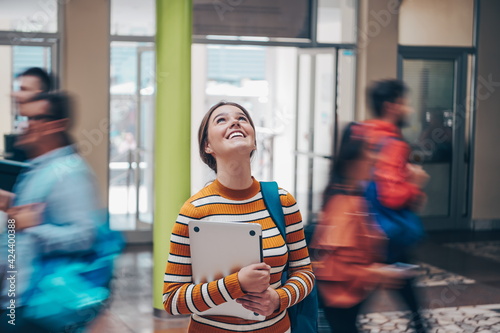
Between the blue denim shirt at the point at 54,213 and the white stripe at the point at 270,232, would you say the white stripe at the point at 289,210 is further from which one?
the blue denim shirt at the point at 54,213

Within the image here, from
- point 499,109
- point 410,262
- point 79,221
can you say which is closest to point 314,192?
point 499,109

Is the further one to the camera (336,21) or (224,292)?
(336,21)

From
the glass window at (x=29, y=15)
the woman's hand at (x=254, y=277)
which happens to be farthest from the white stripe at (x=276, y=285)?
the glass window at (x=29, y=15)

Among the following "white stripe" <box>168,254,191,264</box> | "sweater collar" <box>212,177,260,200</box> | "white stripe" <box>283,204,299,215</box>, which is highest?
"sweater collar" <box>212,177,260,200</box>

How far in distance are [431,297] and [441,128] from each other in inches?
155

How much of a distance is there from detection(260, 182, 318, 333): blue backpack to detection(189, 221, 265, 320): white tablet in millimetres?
193

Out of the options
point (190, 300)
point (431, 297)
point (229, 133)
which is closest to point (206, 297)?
point (190, 300)

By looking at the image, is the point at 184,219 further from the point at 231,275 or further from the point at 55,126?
the point at 55,126

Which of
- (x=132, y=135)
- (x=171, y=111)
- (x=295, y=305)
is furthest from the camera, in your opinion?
(x=132, y=135)

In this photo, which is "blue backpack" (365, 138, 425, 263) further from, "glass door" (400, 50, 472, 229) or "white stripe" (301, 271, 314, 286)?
"glass door" (400, 50, 472, 229)

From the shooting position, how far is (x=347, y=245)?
3.05 m

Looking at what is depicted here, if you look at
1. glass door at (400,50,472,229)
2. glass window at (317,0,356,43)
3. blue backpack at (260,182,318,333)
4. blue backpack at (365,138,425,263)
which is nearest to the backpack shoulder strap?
blue backpack at (260,182,318,333)

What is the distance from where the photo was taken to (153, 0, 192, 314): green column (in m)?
4.96

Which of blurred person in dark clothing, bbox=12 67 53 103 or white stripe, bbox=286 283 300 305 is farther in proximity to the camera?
blurred person in dark clothing, bbox=12 67 53 103
